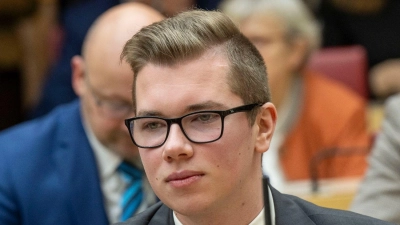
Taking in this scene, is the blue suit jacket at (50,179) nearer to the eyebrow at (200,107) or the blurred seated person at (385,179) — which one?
the blurred seated person at (385,179)

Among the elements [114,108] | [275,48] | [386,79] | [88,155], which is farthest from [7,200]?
[386,79]

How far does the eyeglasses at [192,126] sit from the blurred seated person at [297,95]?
1.72m

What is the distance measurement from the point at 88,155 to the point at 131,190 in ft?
0.55

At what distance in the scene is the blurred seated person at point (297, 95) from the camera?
335 centimetres

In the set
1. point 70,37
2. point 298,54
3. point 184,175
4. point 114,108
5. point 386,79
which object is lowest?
point 386,79

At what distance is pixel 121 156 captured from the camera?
249cm

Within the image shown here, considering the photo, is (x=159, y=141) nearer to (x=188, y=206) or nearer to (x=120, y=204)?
(x=188, y=206)

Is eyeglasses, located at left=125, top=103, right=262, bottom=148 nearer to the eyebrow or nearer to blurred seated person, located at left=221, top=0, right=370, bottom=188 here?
the eyebrow

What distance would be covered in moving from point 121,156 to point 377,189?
29.8 inches

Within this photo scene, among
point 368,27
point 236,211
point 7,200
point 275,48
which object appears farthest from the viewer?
point 368,27

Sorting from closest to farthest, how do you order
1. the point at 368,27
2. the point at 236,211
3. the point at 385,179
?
1. the point at 236,211
2. the point at 385,179
3. the point at 368,27

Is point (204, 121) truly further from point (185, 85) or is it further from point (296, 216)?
point (296, 216)

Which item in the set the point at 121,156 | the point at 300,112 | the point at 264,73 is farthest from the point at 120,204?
the point at 300,112

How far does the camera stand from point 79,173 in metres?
2.47
